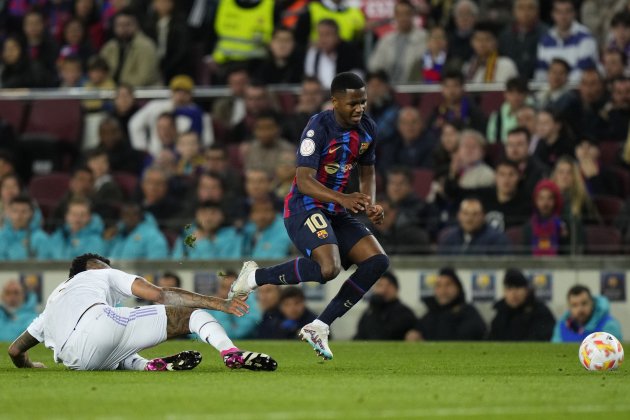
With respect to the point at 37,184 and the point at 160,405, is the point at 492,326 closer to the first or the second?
the point at 37,184

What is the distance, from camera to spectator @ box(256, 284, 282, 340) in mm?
17094

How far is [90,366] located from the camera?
438 inches

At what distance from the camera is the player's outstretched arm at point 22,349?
11.2 meters

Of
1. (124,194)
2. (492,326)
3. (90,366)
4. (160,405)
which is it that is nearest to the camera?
(160,405)

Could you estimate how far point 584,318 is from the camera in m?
15.6

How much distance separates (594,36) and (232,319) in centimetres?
682

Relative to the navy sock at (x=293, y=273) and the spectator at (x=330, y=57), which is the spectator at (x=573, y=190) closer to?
the spectator at (x=330, y=57)

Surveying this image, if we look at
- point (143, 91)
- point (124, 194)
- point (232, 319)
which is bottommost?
point (232, 319)

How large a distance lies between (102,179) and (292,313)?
4.12m

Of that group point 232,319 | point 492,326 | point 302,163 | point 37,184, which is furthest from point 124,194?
point 302,163

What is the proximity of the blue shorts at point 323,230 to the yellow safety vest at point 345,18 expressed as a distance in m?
8.92

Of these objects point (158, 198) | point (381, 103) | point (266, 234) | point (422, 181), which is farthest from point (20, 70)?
point (422, 181)

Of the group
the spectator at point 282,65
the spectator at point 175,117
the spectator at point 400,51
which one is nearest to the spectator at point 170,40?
the spectator at point 175,117

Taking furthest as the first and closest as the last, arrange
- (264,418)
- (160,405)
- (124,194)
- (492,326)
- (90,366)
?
(124,194)
(492,326)
(90,366)
(160,405)
(264,418)
